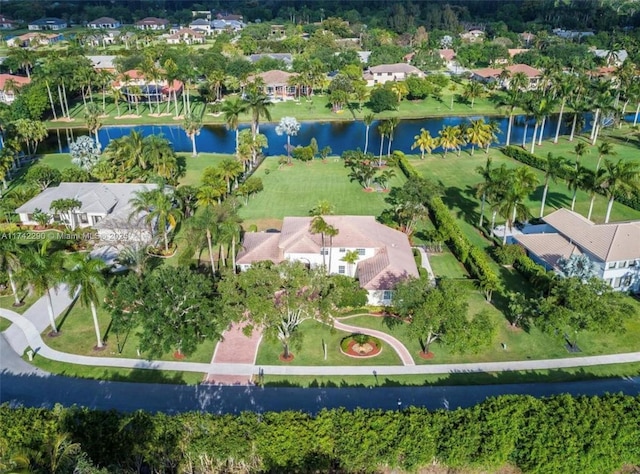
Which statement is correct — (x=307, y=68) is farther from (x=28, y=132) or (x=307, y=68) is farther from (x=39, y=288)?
(x=39, y=288)

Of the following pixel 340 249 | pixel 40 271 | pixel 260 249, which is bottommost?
pixel 260 249

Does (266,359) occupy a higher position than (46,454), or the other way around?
(46,454)

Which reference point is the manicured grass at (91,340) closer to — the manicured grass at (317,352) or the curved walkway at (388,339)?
the manicured grass at (317,352)


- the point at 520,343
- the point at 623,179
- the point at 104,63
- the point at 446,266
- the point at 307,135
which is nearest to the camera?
the point at 520,343

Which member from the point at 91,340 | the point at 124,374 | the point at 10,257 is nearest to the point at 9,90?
the point at 10,257

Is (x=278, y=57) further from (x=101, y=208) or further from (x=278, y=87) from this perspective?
(x=101, y=208)

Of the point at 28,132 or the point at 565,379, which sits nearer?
the point at 565,379

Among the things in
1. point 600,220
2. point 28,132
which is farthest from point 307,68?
point 600,220
